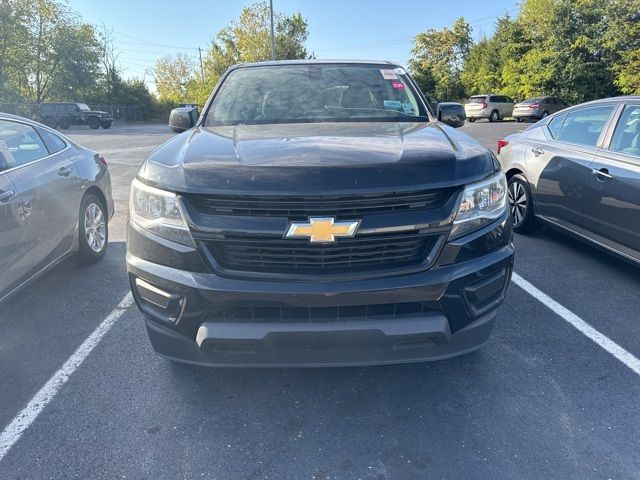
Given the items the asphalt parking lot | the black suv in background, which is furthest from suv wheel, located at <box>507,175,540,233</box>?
the black suv in background

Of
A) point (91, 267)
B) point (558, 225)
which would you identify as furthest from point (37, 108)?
point (558, 225)

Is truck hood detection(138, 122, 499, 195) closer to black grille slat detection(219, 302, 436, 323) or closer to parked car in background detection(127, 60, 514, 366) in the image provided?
parked car in background detection(127, 60, 514, 366)

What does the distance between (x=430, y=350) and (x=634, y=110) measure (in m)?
3.24

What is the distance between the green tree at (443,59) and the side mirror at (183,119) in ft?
162

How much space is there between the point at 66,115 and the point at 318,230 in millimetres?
38455

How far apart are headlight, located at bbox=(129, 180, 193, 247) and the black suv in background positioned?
37.6 metres

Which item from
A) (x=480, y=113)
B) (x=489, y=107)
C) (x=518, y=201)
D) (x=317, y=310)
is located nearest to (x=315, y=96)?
(x=317, y=310)

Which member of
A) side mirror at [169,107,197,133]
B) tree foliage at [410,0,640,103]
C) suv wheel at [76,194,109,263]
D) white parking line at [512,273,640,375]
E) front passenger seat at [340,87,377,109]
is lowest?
white parking line at [512,273,640,375]

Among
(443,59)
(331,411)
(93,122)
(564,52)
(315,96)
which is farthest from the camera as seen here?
(443,59)

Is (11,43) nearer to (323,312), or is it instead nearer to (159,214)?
(159,214)

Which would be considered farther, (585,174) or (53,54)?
(53,54)

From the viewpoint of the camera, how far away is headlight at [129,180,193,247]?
218cm

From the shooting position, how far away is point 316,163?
2.18m

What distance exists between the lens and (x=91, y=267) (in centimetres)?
466
